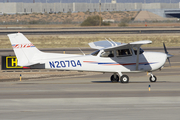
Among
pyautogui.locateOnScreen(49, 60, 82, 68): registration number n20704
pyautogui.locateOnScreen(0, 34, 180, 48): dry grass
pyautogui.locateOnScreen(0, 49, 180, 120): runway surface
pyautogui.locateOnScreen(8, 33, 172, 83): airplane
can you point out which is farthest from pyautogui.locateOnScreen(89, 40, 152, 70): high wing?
pyautogui.locateOnScreen(0, 34, 180, 48): dry grass

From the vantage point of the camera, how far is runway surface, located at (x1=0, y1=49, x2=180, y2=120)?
980 centimetres

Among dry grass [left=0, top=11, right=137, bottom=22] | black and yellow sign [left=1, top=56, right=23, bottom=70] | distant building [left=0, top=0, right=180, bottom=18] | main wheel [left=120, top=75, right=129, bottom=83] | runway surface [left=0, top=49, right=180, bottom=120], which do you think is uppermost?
distant building [left=0, top=0, right=180, bottom=18]

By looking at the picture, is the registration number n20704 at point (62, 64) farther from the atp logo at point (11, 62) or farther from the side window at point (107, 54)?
the atp logo at point (11, 62)

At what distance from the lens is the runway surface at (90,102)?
980 cm

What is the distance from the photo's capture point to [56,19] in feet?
399

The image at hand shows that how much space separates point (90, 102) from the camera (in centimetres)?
1198

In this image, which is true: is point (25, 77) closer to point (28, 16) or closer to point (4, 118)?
point (4, 118)

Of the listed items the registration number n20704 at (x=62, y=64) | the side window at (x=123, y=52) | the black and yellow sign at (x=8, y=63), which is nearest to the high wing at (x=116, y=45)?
the side window at (x=123, y=52)

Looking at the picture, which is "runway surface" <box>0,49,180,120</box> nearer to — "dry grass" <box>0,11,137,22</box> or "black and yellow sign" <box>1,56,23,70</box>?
"black and yellow sign" <box>1,56,23,70</box>

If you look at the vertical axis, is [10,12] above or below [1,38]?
above

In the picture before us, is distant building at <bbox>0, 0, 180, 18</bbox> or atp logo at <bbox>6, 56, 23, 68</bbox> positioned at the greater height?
distant building at <bbox>0, 0, 180, 18</bbox>

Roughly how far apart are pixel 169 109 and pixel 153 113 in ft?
3.11

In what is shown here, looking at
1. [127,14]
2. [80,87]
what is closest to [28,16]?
[127,14]

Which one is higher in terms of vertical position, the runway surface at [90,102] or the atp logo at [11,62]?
the atp logo at [11,62]
